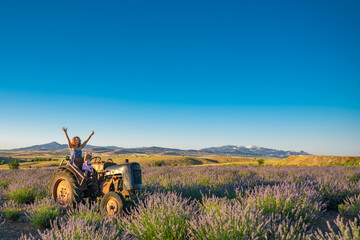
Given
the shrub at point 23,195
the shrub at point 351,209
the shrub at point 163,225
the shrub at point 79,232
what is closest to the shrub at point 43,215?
the shrub at point 79,232

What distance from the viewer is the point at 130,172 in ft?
17.0

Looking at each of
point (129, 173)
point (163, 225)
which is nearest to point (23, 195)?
point (129, 173)

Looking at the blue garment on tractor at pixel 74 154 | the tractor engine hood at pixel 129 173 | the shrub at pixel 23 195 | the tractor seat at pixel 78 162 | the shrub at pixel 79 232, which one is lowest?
the shrub at pixel 23 195

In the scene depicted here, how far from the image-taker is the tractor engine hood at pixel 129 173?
16.9ft

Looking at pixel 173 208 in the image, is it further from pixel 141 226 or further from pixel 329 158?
pixel 329 158

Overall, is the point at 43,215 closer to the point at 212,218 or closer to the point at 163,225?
the point at 163,225

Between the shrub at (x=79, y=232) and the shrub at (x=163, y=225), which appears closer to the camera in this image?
the shrub at (x=79, y=232)

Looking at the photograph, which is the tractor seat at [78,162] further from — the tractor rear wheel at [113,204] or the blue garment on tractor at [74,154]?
the tractor rear wheel at [113,204]

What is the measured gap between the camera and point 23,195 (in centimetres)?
720

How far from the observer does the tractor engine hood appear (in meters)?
5.16

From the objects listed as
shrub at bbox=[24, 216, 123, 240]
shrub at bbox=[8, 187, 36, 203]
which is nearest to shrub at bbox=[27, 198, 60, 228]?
shrub at bbox=[24, 216, 123, 240]

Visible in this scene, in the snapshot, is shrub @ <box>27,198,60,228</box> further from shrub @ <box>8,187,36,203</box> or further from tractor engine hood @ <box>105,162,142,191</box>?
shrub @ <box>8,187,36,203</box>

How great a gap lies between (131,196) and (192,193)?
156 cm

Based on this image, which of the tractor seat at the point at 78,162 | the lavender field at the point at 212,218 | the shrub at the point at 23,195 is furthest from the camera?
the shrub at the point at 23,195
